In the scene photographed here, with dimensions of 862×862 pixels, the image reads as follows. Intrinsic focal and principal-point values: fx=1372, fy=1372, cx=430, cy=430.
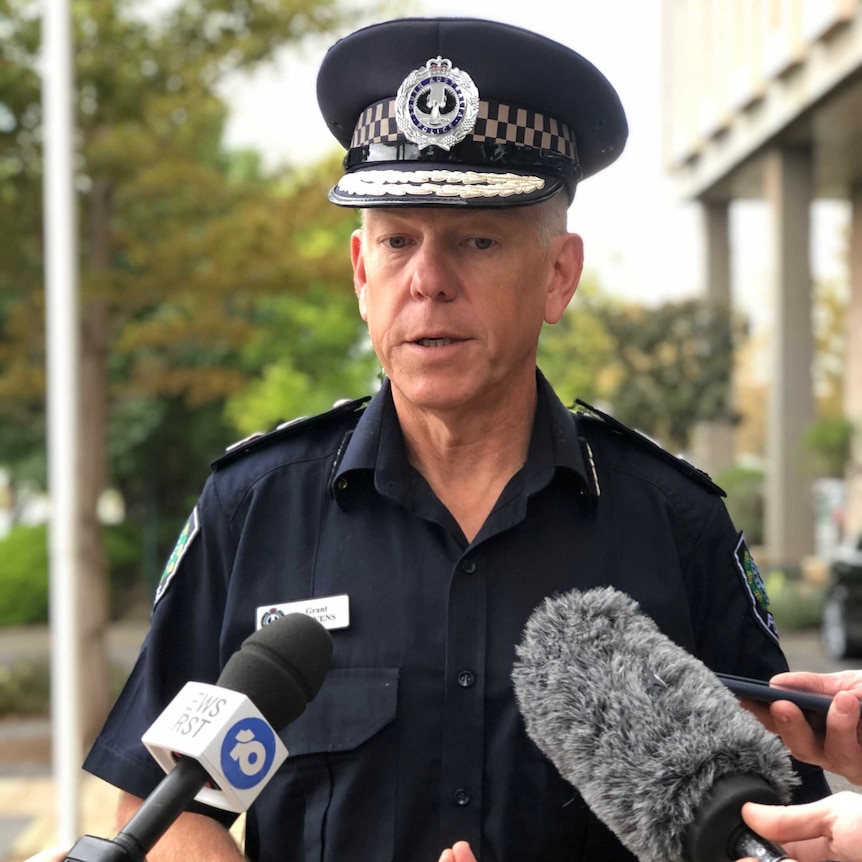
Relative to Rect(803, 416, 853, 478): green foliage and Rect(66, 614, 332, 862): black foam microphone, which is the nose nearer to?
Rect(66, 614, 332, 862): black foam microphone

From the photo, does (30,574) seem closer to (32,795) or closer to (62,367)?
(32,795)

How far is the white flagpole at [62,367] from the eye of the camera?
8.04m

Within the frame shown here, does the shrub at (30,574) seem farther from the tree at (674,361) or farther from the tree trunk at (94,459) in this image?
the tree trunk at (94,459)

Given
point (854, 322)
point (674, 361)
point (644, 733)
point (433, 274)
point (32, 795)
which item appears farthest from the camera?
point (854, 322)

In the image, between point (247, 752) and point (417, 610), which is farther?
point (417, 610)

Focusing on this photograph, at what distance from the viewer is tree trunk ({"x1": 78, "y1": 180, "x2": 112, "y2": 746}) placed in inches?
420

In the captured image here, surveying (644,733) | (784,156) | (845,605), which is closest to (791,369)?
(784,156)

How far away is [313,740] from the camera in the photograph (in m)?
2.14

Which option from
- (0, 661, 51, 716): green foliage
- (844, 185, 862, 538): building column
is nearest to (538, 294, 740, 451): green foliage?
(844, 185, 862, 538): building column

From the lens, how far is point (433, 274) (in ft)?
6.91

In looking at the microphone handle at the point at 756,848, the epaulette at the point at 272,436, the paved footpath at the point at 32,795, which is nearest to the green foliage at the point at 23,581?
the paved footpath at the point at 32,795

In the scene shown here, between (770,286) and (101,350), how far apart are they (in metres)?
14.9

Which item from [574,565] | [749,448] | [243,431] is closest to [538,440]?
[574,565]

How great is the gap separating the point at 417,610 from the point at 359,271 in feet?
1.88
